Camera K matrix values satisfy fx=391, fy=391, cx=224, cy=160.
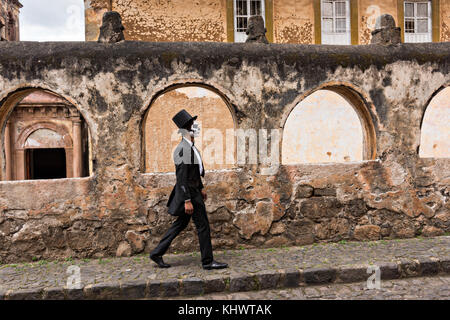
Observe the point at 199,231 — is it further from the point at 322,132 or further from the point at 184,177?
the point at 322,132

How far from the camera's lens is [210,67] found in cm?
532

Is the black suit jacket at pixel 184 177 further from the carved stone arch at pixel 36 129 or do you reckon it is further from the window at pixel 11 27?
the window at pixel 11 27

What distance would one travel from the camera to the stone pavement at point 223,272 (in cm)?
405

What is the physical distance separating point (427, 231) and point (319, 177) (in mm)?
1850

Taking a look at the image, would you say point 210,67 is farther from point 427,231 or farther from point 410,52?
point 427,231

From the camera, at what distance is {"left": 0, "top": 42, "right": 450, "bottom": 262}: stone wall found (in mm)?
5086

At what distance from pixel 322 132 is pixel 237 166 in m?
6.87

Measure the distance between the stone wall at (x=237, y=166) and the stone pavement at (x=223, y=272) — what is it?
1.24ft

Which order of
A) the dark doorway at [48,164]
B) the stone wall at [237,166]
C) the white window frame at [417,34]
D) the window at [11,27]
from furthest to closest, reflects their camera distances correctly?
the window at [11,27] → the dark doorway at [48,164] → the white window frame at [417,34] → the stone wall at [237,166]

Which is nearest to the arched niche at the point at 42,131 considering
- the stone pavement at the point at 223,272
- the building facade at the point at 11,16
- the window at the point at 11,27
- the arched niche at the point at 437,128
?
the building facade at the point at 11,16

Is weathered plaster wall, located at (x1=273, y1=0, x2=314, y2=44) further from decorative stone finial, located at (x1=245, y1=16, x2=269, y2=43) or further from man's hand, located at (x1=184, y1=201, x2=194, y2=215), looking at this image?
man's hand, located at (x1=184, y1=201, x2=194, y2=215)

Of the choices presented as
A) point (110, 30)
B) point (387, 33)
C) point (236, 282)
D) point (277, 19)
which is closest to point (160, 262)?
point (236, 282)

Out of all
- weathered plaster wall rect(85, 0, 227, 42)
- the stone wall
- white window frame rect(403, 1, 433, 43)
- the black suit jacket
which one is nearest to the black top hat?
the black suit jacket
